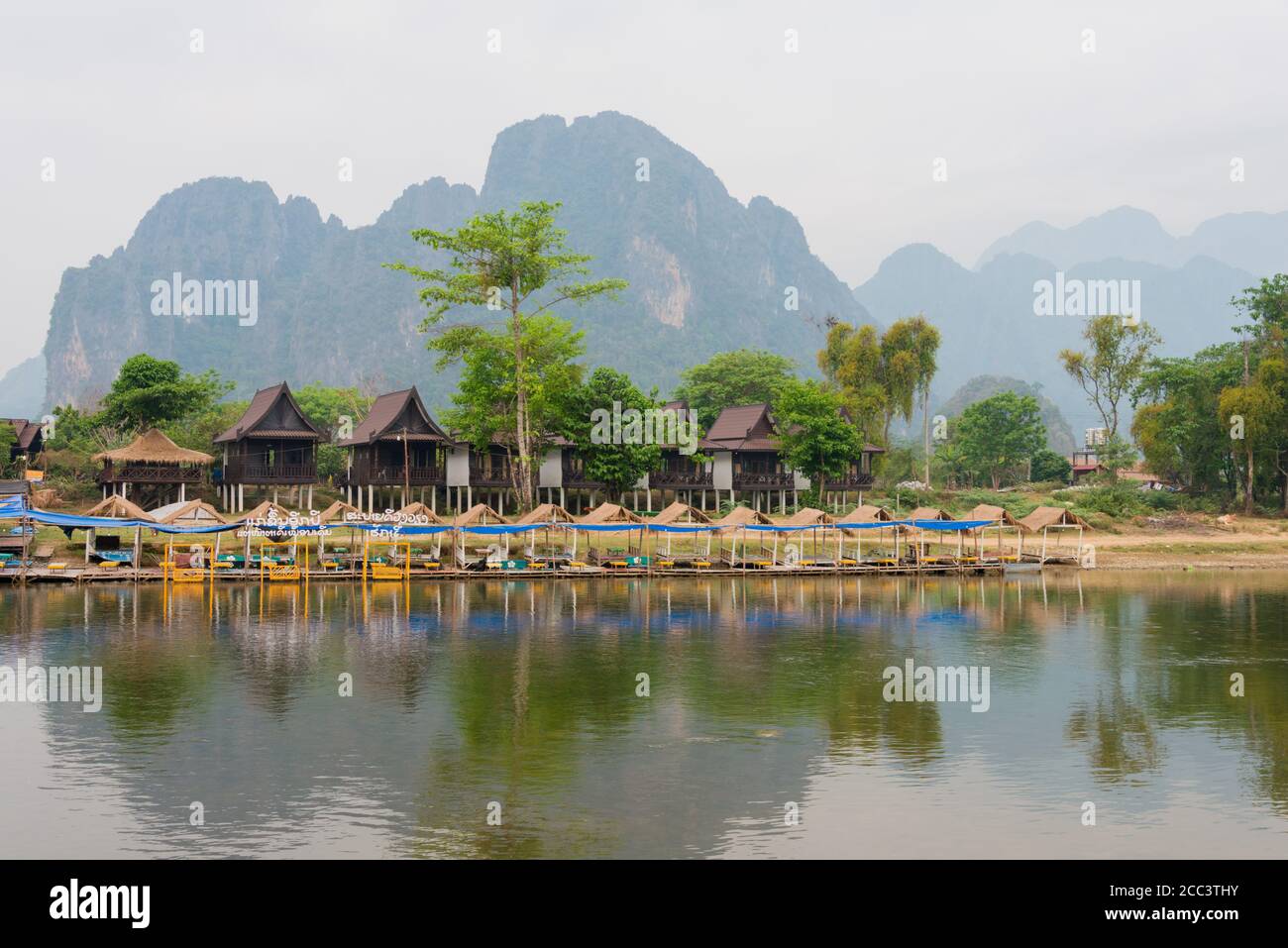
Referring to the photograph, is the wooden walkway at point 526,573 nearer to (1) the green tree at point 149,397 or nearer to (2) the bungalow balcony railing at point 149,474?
(2) the bungalow balcony railing at point 149,474

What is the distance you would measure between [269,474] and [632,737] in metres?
51.0

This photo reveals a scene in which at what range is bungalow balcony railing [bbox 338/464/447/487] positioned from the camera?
223 feet

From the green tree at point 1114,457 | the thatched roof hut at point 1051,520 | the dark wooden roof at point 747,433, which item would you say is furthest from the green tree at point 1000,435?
the thatched roof hut at point 1051,520

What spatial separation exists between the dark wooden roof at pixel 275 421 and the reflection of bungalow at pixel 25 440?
13.9m

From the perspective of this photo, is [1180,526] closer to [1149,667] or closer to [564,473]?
[564,473]

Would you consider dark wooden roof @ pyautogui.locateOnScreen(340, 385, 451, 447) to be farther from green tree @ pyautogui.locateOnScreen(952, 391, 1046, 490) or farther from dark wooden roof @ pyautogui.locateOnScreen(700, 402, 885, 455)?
green tree @ pyautogui.locateOnScreen(952, 391, 1046, 490)

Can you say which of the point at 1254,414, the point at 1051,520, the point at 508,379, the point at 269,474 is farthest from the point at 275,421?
the point at 1254,414

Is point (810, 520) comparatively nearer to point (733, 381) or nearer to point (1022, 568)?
point (1022, 568)

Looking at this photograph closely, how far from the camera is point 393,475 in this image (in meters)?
68.2

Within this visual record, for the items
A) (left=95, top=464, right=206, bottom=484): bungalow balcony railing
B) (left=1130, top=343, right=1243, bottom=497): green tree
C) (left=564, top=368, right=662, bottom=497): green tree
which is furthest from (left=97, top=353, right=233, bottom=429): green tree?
(left=1130, top=343, right=1243, bottom=497): green tree
